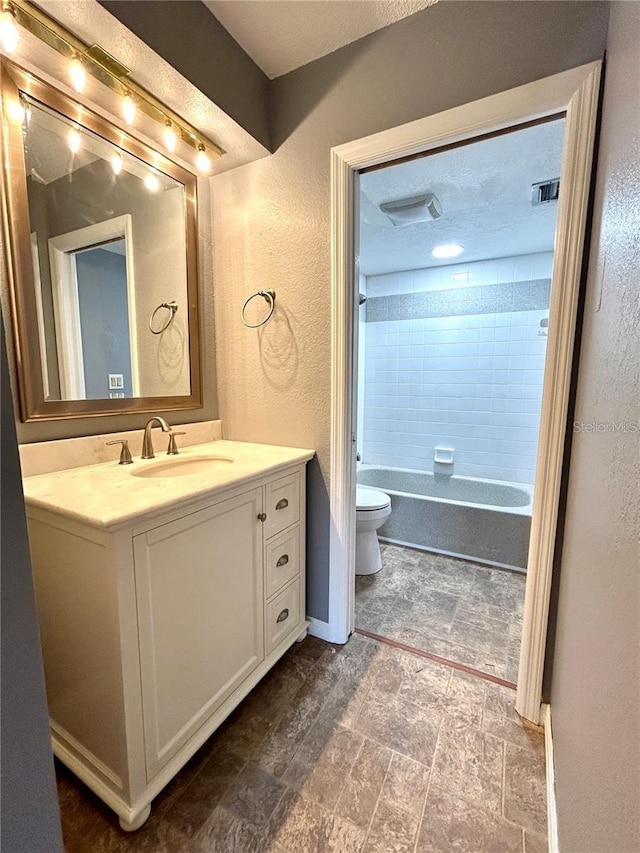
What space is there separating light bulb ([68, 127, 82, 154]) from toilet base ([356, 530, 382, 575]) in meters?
2.16

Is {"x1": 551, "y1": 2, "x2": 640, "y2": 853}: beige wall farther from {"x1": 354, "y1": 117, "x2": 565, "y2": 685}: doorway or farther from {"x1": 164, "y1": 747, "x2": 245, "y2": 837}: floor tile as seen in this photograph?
{"x1": 164, "y1": 747, "x2": 245, "y2": 837}: floor tile

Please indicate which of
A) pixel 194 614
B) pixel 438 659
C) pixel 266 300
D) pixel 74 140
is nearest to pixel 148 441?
pixel 194 614

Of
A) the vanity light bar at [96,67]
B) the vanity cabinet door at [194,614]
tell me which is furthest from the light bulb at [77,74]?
the vanity cabinet door at [194,614]

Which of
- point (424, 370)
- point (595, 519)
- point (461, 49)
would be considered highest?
point (461, 49)

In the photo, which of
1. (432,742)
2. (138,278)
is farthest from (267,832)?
(138,278)

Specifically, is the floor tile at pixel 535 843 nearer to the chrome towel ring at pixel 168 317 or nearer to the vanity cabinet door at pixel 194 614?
the vanity cabinet door at pixel 194 614

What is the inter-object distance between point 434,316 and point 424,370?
0.47 meters

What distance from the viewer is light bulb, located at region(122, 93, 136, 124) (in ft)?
4.02

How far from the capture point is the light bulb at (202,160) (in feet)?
4.89

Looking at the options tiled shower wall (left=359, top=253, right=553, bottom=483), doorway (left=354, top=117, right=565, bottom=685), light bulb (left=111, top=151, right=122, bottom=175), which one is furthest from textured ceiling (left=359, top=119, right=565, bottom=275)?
light bulb (left=111, top=151, right=122, bottom=175)

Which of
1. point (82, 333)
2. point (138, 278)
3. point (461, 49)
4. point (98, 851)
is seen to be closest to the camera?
point (98, 851)

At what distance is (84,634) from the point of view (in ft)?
3.11

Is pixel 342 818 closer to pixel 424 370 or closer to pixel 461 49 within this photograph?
pixel 461 49

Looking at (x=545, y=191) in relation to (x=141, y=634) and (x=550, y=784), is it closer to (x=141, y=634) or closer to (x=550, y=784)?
(x=550, y=784)
